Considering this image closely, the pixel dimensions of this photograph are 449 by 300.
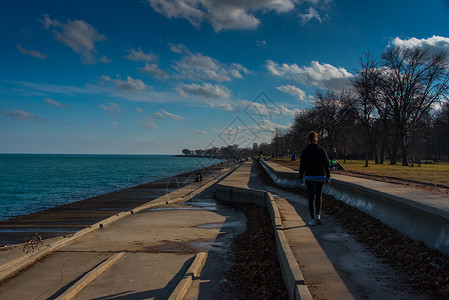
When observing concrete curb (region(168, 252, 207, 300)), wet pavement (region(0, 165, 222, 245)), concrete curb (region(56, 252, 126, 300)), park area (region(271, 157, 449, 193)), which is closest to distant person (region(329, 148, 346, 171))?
park area (region(271, 157, 449, 193))

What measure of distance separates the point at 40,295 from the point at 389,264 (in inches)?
226

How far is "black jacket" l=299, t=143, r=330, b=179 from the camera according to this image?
7.41 metres

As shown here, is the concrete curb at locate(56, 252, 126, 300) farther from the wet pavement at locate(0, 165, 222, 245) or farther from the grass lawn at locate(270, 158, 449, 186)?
the grass lawn at locate(270, 158, 449, 186)

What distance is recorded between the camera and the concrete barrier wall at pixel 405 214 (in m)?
4.98

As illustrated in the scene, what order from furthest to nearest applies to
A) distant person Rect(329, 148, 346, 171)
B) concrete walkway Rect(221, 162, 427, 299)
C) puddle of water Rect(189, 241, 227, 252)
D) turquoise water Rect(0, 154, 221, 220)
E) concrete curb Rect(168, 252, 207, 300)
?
turquoise water Rect(0, 154, 221, 220)
distant person Rect(329, 148, 346, 171)
puddle of water Rect(189, 241, 227, 252)
concrete curb Rect(168, 252, 207, 300)
concrete walkway Rect(221, 162, 427, 299)

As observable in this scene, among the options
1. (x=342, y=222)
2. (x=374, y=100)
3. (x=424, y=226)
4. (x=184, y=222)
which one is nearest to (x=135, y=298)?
(x=424, y=226)

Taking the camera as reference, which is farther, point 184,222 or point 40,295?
point 184,222

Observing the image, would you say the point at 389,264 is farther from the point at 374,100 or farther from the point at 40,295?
the point at 374,100

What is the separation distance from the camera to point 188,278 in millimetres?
5672

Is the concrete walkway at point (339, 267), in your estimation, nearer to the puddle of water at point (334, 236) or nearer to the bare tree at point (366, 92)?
the puddle of water at point (334, 236)

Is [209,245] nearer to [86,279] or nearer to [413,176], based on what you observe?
[86,279]

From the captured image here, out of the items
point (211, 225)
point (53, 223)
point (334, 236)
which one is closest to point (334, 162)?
point (211, 225)

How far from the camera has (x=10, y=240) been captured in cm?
1267

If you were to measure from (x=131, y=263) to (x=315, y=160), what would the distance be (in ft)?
15.2
